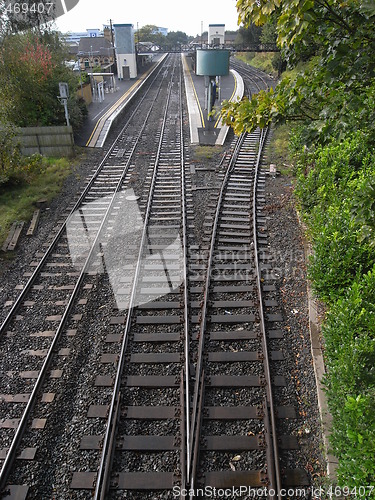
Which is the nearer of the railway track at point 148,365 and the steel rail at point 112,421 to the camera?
the steel rail at point 112,421

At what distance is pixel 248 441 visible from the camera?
5.20 metres

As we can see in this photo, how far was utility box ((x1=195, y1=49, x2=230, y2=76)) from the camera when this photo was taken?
19.6 m

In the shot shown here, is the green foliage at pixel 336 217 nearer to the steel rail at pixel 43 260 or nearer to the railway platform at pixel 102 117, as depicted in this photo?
the steel rail at pixel 43 260

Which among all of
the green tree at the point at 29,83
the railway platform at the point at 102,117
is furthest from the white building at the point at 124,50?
the green tree at the point at 29,83

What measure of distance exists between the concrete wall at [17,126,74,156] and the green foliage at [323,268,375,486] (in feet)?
46.1

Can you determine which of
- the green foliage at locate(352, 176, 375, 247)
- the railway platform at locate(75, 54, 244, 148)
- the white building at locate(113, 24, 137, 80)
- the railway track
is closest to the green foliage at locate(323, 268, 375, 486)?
the railway track

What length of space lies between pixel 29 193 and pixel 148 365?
351 inches

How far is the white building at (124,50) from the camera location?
39688 mm

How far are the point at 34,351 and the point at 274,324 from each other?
450 cm

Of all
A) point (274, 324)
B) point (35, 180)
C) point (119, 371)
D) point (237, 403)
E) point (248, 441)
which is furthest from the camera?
point (35, 180)

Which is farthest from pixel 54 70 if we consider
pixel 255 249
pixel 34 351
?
pixel 34 351

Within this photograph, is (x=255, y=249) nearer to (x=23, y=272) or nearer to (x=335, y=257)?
(x=335, y=257)

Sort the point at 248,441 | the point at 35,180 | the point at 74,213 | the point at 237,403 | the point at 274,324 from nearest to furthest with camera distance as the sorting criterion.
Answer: the point at 248,441 → the point at 237,403 → the point at 274,324 → the point at 74,213 → the point at 35,180

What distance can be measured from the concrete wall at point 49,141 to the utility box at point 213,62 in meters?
8.34
